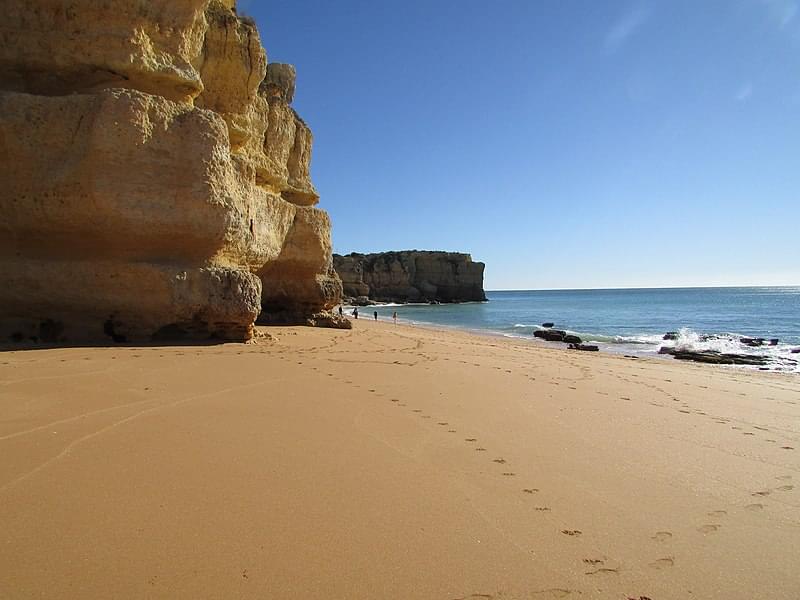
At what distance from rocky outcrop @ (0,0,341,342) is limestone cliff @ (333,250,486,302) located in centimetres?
6078

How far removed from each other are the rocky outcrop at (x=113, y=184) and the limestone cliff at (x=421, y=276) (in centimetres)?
6078

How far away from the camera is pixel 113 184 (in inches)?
329

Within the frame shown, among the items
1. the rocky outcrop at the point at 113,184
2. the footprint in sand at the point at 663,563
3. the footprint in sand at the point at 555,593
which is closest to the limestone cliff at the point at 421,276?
the rocky outcrop at the point at 113,184

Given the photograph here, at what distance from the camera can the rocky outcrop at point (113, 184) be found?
27.3 feet

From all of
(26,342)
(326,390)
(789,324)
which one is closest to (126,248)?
→ (26,342)

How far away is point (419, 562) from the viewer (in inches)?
84.1

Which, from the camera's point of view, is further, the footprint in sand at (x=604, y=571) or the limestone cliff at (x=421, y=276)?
the limestone cliff at (x=421, y=276)

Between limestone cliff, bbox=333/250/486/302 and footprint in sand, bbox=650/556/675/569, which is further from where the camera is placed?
limestone cliff, bbox=333/250/486/302

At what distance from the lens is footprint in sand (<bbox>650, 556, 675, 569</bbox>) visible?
2201mm

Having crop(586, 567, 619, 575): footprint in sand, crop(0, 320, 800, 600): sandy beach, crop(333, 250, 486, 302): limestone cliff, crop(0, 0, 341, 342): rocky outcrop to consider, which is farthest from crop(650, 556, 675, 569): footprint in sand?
crop(333, 250, 486, 302): limestone cliff

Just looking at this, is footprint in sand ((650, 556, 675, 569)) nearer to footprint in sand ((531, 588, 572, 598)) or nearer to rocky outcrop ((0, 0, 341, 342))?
footprint in sand ((531, 588, 572, 598))

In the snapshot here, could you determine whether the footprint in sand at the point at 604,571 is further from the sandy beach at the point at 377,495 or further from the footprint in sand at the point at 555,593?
the footprint in sand at the point at 555,593

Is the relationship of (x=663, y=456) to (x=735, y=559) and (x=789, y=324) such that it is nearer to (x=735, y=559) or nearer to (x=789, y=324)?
(x=735, y=559)

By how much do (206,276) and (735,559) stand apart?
8.76 meters
